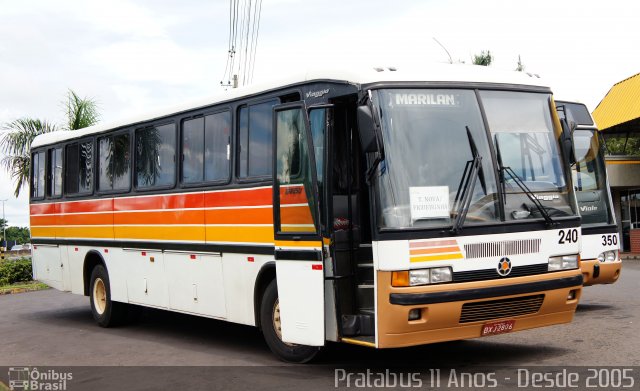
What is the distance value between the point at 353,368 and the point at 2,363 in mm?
4861

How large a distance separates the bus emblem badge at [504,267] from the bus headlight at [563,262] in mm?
617

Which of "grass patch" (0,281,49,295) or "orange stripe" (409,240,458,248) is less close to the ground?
"orange stripe" (409,240,458,248)

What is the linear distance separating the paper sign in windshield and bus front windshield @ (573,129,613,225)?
647 centimetres

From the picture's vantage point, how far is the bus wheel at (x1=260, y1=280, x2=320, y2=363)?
994 cm

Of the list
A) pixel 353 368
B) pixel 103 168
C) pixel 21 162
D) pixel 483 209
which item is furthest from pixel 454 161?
pixel 21 162

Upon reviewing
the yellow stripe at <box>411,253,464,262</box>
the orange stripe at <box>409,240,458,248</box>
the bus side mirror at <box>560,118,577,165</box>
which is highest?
the bus side mirror at <box>560,118,577,165</box>

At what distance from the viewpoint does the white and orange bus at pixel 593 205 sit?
13914 millimetres

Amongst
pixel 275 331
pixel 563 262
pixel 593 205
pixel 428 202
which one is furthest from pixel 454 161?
pixel 593 205

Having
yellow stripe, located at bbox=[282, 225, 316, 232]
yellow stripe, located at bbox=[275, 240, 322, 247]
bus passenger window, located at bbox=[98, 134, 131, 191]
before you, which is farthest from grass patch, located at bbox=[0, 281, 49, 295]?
yellow stripe, located at bbox=[282, 225, 316, 232]

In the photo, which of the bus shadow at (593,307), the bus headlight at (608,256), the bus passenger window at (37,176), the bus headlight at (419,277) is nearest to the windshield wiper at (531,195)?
the bus headlight at (419,277)

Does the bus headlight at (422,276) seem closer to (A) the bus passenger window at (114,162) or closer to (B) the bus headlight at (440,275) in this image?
(B) the bus headlight at (440,275)

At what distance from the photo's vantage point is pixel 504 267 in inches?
346

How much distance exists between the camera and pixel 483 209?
28.8 ft

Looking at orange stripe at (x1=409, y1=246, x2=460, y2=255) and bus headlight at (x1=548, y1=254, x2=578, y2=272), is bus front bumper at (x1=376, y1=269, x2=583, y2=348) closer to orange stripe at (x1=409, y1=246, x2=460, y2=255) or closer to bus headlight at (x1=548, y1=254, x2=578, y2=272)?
bus headlight at (x1=548, y1=254, x2=578, y2=272)
